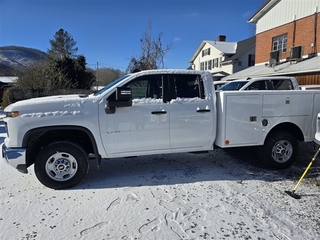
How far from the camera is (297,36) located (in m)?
16.3

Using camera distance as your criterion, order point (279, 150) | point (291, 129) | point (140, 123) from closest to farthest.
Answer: point (140, 123) → point (279, 150) → point (291, 129)

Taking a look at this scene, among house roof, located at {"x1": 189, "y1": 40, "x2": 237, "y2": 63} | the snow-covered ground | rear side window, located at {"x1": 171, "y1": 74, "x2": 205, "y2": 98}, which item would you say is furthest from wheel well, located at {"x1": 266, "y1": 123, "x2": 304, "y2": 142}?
house roof, located at {"x1": 189, "y1": 40, "x2": 237, "y2": 63}

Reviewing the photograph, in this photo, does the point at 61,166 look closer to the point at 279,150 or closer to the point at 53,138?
the point at 53,138

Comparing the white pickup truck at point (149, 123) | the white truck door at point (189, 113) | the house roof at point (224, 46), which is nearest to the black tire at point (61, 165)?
the white pickup truck at point (149, 123)

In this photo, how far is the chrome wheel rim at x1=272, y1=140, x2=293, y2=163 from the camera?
5020 millimetres

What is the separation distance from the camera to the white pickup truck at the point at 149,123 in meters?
4.00

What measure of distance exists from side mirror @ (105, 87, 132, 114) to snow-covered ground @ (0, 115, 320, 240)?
→ 1.35m

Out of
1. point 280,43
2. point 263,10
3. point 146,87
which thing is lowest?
point 146,87

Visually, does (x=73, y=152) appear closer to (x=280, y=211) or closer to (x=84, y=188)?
(x=84, y=188)

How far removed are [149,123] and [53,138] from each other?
1.74m

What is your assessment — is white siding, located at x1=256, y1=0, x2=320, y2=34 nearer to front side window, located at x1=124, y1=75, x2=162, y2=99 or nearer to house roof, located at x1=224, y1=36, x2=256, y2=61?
house roof, located at x1=224, y1=36, x2=256, y2=61

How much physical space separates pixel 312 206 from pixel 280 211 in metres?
0.56

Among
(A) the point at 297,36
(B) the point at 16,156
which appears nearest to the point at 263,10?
(A) the point at 297,36

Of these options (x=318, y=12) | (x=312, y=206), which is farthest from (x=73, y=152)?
(x=318, y=12)
